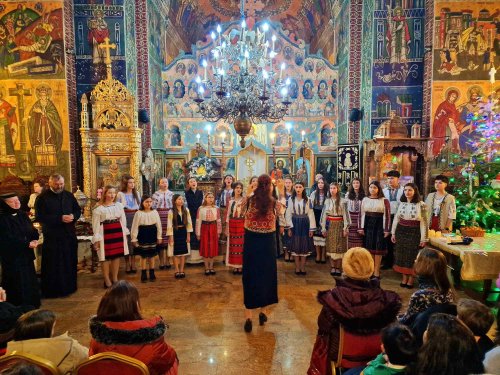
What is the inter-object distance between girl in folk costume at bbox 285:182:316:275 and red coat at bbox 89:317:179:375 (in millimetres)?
5138

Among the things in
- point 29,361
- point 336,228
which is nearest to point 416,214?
point 336,228

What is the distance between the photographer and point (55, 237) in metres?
6.20

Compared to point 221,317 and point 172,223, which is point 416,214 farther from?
point 172,223

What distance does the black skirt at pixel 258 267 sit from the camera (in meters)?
4.67

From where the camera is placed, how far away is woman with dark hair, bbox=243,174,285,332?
4605 millimetres

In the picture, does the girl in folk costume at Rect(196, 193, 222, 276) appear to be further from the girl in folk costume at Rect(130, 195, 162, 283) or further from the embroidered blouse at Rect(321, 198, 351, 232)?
the embroidered blouse at Rect(321, 198, 351, 232)

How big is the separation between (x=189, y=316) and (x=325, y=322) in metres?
3.05

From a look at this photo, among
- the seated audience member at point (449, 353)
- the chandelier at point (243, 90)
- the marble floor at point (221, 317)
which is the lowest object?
the marble floor at point (221, 317)

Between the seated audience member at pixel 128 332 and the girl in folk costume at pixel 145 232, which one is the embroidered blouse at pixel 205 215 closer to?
the girl in folk costume at pixel 145 232

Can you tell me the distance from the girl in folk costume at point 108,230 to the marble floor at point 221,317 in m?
0.69

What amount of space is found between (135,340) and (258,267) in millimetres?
2480

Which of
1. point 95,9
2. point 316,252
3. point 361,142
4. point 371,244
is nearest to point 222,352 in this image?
point 371,244

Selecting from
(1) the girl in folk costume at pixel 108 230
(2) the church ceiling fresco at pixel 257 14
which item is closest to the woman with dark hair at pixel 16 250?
(1) the girl in folk costume at pixel 108 230

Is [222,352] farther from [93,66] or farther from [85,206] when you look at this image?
[93,66]
